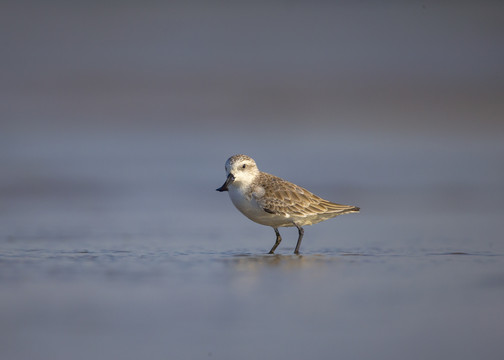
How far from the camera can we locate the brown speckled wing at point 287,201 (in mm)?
8523

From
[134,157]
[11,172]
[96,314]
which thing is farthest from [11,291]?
[134,157]

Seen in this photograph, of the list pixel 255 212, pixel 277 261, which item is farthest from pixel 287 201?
pixel 277 261

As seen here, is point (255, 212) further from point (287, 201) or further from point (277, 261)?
point (277, 261)

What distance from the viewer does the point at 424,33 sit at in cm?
2906

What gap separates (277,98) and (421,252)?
14482mm

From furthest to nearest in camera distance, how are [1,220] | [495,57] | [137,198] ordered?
[495,57] → [137,198] → [1,220]

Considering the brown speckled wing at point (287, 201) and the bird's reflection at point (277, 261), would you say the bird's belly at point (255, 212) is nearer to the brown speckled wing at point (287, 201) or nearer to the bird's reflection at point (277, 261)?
the brown speckled wing at point (287, 201)

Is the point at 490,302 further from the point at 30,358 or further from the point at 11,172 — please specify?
the point at 11,172

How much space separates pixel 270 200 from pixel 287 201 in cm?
20

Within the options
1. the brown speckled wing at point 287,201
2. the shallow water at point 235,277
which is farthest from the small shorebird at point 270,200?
the shallow water at point 235,277

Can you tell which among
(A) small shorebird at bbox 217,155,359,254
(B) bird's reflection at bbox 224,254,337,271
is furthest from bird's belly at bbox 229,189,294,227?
(B) bird's reflection at bbox 224,254,337,271

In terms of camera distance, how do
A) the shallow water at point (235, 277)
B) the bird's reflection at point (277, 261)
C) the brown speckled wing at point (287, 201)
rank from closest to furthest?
the shallow water at point (235, 277)
the bird's reflection at point (277, 261)
the brown speckled wing at point (287, 201)

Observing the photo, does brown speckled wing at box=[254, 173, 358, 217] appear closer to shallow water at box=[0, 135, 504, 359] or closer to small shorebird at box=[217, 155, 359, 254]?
small shorebird at box=[217, 155, 359, 254]

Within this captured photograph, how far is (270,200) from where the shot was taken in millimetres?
8523
